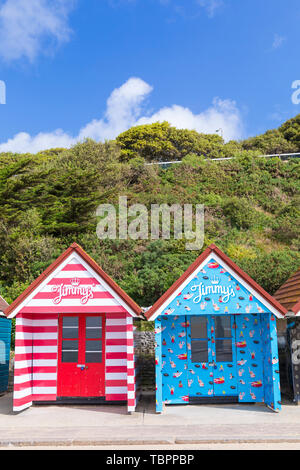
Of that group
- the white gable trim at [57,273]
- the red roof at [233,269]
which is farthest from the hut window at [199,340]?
the white gable trim at [57,273]

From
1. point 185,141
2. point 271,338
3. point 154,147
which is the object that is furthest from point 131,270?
point 185,141

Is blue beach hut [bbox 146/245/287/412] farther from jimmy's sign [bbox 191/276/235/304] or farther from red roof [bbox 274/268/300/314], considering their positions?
red roof [bbox 274/268/300/314]

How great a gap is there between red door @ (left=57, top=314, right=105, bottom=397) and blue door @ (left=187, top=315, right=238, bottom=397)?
7.83 ft

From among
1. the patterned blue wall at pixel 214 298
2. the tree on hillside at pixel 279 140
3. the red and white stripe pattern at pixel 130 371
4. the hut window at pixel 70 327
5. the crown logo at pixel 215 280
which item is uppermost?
the tree on hillside at pixel 279 140

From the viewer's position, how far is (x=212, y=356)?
1035 centimetres

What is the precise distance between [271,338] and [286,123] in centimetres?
4416

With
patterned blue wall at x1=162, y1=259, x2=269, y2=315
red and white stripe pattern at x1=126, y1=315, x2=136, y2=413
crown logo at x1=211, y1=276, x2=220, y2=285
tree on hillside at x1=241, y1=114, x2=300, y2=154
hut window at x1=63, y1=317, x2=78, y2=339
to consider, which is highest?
tree on hillside at x1=241, y1=114, x2=300, y2=154

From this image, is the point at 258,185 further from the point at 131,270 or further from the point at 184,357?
the point at 184,357

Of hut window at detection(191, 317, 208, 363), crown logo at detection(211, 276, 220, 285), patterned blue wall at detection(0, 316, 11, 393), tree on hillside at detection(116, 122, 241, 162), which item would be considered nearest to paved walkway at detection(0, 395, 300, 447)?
hut window at detection(191, 317, 208, 363)

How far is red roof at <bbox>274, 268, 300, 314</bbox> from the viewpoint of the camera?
970cm

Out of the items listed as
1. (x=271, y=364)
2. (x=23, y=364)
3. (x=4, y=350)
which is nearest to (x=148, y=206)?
(x=4, y=350)

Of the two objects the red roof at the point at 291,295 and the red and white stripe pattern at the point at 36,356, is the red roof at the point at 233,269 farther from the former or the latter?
the red and white stripe pattern at the point at 36,356

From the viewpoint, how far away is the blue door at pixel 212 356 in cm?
1020

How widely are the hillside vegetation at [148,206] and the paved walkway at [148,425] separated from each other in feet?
31.9
